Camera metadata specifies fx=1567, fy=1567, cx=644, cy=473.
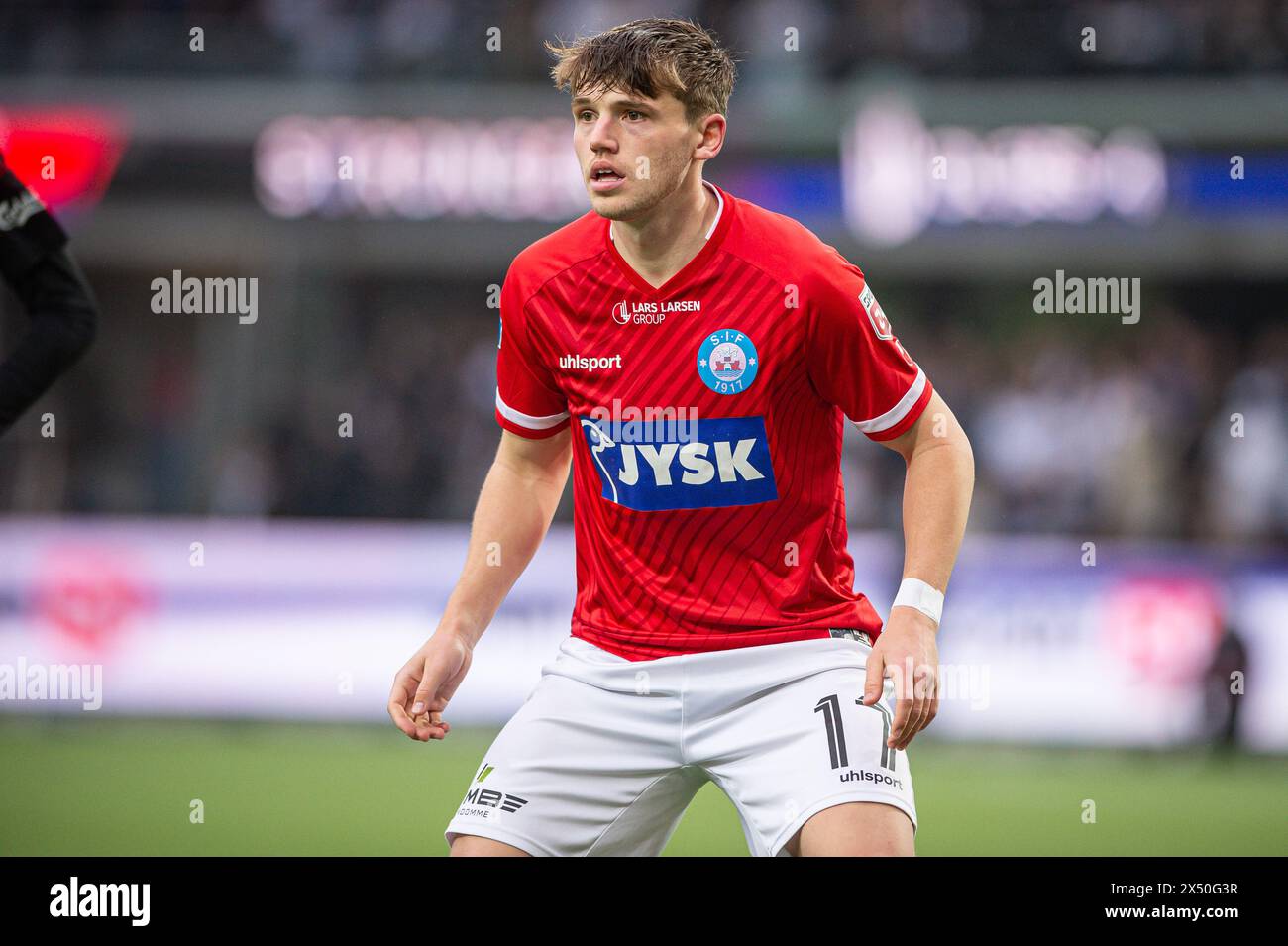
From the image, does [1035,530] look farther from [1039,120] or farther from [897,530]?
[1039,120]

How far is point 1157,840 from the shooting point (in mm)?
7367

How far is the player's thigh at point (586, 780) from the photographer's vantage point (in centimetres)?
362

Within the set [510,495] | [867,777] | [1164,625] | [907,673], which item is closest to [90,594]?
[1164,625]

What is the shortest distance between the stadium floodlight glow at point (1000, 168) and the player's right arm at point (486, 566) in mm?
11687

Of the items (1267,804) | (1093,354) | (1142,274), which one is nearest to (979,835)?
(1267,804)

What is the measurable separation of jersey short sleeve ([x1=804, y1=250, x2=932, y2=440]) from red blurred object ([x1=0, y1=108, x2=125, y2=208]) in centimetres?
1246

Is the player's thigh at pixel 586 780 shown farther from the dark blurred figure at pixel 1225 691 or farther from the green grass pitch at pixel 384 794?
the dark blurred figure at pixel 1225 691

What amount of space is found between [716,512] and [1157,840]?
4.54 m

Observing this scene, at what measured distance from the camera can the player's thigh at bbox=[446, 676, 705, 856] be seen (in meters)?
3.62

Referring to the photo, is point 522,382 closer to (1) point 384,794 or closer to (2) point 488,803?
(2) point 488,803

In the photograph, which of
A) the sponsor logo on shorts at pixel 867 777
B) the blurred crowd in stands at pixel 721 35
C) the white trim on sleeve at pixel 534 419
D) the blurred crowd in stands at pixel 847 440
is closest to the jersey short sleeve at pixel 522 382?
the white trim on sleeve at pixel 534 419

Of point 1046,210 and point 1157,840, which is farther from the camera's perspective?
point 1046,210

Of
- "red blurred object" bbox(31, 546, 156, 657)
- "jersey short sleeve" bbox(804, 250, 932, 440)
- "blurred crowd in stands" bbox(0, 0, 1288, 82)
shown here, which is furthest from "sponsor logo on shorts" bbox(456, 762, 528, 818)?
"blurred crowd in stands" bbox(0, 0, 1288, 82)

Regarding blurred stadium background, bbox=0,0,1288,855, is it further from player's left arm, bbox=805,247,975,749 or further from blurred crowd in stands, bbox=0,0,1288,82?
player's left arm, bbox=805,247,975,749
